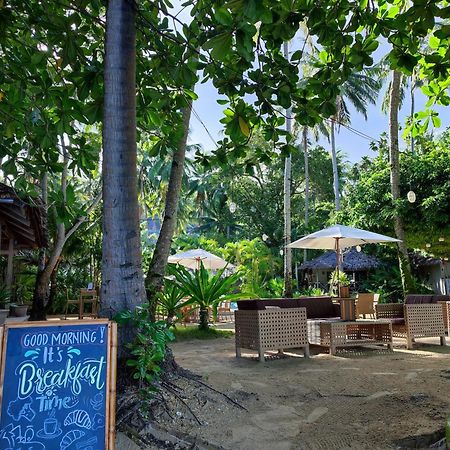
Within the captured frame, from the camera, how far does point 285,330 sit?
266 inches

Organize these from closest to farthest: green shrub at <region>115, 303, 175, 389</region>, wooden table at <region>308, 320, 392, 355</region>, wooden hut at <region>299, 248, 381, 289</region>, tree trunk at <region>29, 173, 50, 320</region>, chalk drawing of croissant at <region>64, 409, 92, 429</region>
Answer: chalk drawing of croissant at <region>64, 409, 92, 429</region> < green shrub at <region>115, 303, 175, 389</region> < wooden table at <region>308, 320, 392, 355</region> < tree trunk at <region>29, 173, 50, 320</region> < wooden hut at <region>299, 248, 381, 289</region>

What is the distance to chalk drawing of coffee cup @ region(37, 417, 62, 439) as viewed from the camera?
2.54 meters

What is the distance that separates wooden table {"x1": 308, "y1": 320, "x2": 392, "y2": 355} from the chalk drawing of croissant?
206 inches

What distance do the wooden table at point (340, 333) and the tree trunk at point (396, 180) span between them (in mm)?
5470

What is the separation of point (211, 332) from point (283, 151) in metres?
6.36

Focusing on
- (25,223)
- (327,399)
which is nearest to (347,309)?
(327,399)

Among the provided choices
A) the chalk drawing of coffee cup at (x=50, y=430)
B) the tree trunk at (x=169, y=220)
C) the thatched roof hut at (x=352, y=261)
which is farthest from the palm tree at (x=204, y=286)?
the thatched roof hut at (x=352, y=261)

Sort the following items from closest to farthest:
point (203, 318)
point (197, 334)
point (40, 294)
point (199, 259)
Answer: point (197, 334), point (203, 318), point (40, 294), point (199, 259)

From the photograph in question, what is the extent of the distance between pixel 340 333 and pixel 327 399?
3033 millimetres

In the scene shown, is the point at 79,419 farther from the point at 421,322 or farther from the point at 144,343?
the point at 421,322

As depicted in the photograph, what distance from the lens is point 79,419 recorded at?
263 cm

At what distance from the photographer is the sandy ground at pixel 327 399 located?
11.1ft

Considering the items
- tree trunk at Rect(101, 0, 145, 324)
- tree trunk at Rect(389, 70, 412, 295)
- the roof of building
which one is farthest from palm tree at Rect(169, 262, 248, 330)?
tree trunk at Rect(101, 0, 145, 324)

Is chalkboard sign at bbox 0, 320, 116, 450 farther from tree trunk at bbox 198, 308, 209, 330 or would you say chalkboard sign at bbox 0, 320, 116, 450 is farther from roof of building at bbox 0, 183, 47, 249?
tree trunk at bbox 198, 308, 209, 330
